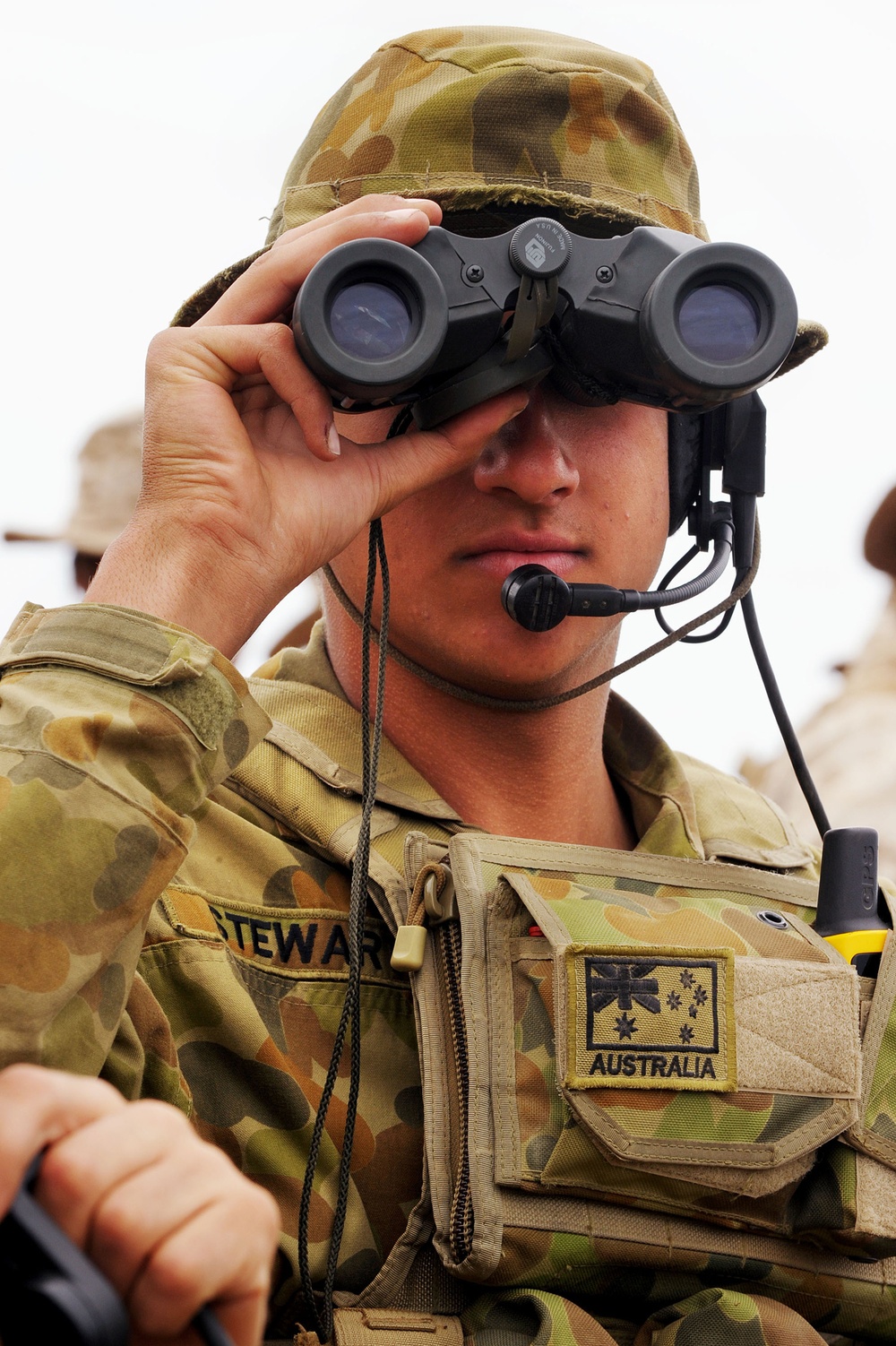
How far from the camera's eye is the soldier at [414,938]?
1320 mm

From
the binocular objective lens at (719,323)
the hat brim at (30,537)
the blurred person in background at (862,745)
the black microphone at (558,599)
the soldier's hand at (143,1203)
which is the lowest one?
the blurred person in background at (862,745)

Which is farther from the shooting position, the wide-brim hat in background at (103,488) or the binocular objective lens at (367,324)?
the wide-brim hat in background at (103,488)

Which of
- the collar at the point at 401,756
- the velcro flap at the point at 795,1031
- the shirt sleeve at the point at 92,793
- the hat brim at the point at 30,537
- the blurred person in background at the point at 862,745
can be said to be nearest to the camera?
the shirt sleeve at the point at 92,793

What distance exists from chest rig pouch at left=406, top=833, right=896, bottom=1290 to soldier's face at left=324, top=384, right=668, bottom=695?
0.33 m

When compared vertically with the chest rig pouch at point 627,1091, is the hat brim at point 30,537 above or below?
below

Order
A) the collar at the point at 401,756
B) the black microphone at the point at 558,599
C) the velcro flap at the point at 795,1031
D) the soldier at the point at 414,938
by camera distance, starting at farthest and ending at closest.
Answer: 1. the collar at the point at 401,756
2. the black microphone at the point at 558,599
3. the velcro flap at the point at 795,1031
4. the soldier at the point at 414,938

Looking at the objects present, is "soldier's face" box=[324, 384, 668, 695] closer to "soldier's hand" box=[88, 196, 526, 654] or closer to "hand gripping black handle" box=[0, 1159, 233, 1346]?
"soldier's hand" box=[88, 196, 526, 654]

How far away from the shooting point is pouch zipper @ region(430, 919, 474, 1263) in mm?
1446

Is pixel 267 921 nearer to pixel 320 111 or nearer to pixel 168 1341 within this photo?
pixel 168 1341

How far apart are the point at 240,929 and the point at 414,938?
0.75 feet

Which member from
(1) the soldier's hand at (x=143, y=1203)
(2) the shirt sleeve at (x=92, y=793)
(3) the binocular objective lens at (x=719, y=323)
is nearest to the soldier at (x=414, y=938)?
(2) the shirt sleeve at (x=92, y=793)

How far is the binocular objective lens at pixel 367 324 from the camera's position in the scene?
4.91 ft

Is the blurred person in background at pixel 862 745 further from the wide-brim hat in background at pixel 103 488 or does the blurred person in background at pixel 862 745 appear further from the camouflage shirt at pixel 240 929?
the camouflage shirt at pixel 240 929

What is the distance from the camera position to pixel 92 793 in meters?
1.26
